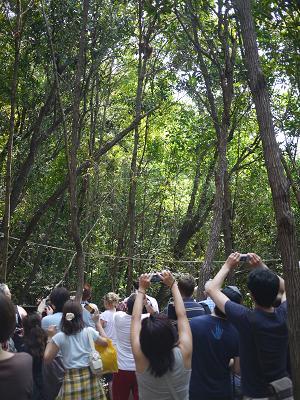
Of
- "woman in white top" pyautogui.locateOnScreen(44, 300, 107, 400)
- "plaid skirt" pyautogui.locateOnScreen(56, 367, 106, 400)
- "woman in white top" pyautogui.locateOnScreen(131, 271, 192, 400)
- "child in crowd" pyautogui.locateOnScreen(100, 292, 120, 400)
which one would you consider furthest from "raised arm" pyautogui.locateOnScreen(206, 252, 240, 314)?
"child in crowd" pyautogui.locateOnScreen(100, 292, 120, 400)

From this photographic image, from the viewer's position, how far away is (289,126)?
46.5 ft

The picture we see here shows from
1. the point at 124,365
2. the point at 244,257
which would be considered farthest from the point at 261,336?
the point at 124,365

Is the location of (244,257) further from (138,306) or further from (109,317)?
(109,317)

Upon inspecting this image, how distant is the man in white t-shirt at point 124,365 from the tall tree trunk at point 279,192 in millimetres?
2572

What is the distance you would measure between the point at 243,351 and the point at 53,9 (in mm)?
9659

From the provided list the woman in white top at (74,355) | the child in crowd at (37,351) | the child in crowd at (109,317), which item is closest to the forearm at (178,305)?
the woman in white top at (74,355)

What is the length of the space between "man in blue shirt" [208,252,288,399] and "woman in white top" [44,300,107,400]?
5.06 ft

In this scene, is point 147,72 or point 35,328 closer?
point 35,328

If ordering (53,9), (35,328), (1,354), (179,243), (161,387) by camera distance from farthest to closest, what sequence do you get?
(179,243) < (53,9) < (35,328) < (161,387) < (1,354)

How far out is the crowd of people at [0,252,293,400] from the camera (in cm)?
307

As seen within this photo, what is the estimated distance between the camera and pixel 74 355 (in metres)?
4.35

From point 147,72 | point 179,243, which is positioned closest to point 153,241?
point 179,243

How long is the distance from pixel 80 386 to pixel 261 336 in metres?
1.79

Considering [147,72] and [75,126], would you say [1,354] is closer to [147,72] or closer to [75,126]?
[75,126]
